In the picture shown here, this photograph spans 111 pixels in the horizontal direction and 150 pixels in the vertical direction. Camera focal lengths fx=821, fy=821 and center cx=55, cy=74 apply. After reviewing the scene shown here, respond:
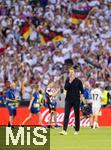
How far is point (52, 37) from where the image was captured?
39625 mm

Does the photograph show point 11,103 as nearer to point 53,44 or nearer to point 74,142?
point 53,44

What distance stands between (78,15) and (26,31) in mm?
2945

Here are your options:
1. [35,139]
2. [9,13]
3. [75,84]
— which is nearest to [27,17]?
[9,13]

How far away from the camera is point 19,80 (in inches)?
1401

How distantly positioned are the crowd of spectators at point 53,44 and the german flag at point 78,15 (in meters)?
0.23

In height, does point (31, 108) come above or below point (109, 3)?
below

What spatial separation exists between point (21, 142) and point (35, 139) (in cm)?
98

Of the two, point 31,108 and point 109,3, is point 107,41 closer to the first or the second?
point 109,3

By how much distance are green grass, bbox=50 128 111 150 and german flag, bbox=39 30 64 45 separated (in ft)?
38.4

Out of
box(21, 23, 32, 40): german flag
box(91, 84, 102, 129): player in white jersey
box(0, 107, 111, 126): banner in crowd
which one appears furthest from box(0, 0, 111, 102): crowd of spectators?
box(91, 84, 102, 129): player in white jersey

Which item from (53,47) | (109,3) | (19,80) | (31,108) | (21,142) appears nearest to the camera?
(21,142)

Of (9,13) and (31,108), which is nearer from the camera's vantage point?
(31,108)

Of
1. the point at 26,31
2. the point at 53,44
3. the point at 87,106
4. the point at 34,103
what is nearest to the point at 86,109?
the point at 87,106

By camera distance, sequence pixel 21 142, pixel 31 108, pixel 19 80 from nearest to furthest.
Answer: pixel 21 142 → pixel 31 108 → pixel 19 80
